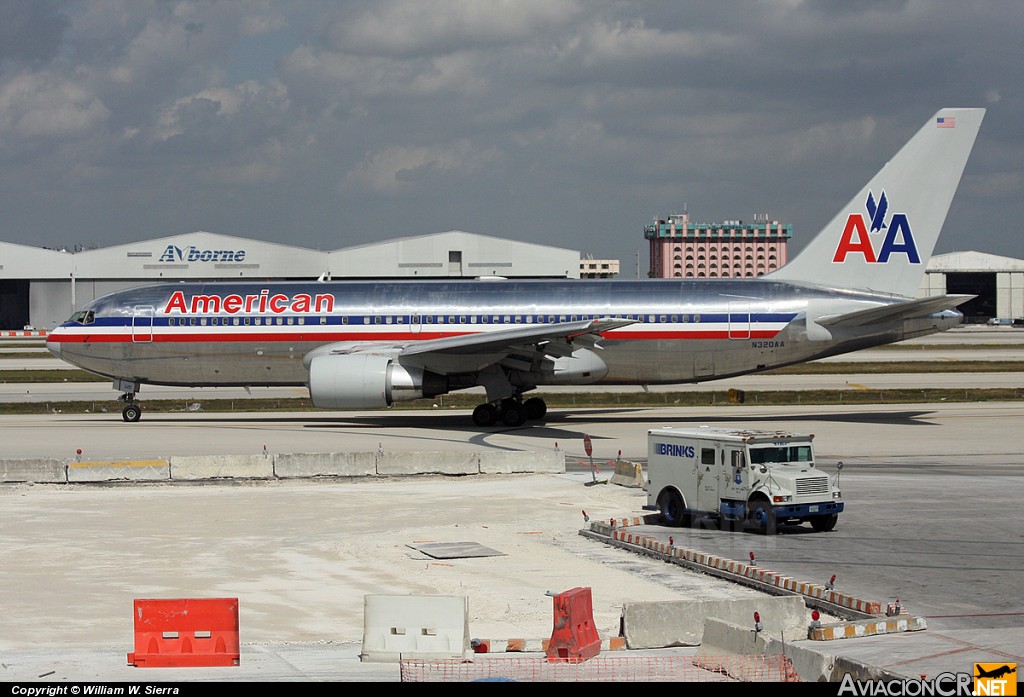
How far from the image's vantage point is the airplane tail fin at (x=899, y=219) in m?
41.1

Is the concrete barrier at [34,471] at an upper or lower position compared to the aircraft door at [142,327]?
lower

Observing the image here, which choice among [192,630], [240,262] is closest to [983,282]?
[240,262]

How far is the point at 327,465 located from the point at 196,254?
88.2 meters

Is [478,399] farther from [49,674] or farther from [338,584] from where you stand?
[49,674]

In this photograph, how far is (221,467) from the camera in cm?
2908

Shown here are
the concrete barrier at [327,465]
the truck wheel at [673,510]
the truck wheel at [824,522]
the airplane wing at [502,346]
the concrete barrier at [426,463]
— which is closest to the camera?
the truck wheel at [824,522]

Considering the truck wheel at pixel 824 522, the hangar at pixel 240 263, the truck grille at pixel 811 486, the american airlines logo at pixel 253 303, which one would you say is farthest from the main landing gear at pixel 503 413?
the hangar at pixel 240 263

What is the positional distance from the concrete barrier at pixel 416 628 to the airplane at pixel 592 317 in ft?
83.6

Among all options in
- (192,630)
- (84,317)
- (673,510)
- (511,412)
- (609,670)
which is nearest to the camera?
(609,670)

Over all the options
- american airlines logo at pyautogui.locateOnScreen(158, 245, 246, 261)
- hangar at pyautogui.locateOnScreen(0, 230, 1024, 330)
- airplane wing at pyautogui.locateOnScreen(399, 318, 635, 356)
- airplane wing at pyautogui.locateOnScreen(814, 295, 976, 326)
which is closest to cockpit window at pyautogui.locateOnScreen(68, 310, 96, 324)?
airplane wing at pyautogui.locateOnScreen(399, 318, 635, 356)

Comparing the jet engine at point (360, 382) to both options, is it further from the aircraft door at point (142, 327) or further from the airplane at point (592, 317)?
the aircraft door at point (142, 327)

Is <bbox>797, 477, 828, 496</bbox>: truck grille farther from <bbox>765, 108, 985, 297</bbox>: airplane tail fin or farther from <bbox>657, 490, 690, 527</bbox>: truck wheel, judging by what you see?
<bbox>765, 108, 985, 297</bbox>: airplane tail fin

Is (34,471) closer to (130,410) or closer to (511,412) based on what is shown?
(130,410)

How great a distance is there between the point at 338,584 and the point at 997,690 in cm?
995
